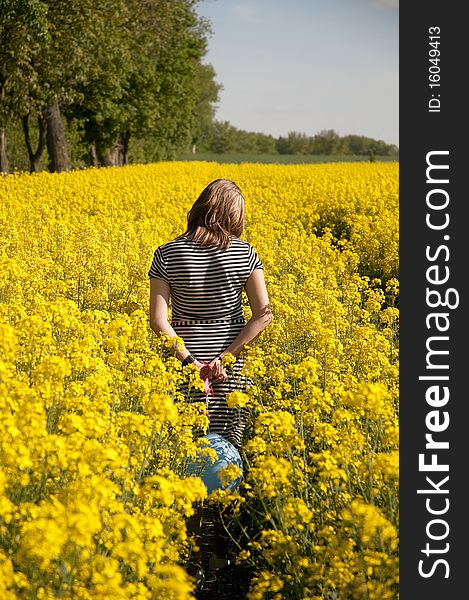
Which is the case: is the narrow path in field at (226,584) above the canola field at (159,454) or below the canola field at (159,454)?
below

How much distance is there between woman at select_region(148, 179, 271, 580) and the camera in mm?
4590

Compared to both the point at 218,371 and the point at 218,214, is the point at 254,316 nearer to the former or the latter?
the point at 218,371

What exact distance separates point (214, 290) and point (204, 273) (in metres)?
0.11

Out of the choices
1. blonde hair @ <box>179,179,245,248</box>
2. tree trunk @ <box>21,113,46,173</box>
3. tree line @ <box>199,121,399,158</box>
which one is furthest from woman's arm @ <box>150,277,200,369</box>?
tree line @ <box>199,121,399,158</box>

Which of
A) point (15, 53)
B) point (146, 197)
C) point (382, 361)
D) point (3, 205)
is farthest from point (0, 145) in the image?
point (382, 361)

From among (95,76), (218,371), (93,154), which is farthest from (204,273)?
(93,154)

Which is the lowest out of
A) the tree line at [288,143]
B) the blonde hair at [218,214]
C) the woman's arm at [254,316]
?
the woman's arm at [254,316]

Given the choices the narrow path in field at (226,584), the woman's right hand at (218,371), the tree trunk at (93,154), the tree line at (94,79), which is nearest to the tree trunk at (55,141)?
the tree line at (94,79)

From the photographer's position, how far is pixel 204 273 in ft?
15.2

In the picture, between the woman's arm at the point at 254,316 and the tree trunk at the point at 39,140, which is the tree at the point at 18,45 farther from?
the woman's arm at the point at 254,316

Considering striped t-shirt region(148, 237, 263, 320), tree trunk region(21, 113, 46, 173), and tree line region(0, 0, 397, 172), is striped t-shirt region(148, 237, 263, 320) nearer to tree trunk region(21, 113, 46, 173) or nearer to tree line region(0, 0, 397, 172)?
tree line region(0, 0, 397, 172)

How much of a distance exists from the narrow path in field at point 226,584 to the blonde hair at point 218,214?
167 centimetres

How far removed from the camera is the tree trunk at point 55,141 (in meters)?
26.3

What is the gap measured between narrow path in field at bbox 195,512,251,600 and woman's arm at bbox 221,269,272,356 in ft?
3.63
